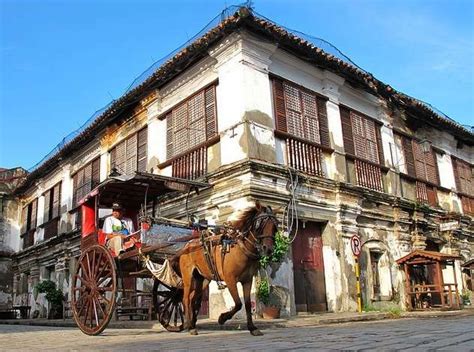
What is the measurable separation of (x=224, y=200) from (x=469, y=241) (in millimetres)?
10988

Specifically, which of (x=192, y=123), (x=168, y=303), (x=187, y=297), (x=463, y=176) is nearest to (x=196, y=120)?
(x=192, y=123)

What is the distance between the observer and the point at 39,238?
21781 millimetres

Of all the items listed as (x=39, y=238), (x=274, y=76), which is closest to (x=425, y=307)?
(x=274, y=76)

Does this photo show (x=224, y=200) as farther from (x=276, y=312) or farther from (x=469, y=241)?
(x=469, y=241)

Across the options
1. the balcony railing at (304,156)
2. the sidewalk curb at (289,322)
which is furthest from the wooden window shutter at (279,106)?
the sidewalk curb at (289,322)

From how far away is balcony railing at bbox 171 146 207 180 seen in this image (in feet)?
38.9

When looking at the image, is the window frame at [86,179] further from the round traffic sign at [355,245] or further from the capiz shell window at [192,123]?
the round traffic sign at [355,245]

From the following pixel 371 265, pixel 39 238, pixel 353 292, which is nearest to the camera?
pixel 353 292

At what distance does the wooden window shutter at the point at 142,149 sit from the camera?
14.5 metres

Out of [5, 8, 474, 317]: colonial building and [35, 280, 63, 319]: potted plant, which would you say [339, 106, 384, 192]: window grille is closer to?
[5, 8, 474, 317]: colonial building

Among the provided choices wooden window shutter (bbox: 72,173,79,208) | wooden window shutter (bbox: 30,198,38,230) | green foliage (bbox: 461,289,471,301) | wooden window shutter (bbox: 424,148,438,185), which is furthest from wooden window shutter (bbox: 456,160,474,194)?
wooden window shutter (bbox: 30,198,38,230)

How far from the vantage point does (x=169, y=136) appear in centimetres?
1340

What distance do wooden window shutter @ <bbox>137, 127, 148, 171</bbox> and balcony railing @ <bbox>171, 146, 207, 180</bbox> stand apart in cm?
190

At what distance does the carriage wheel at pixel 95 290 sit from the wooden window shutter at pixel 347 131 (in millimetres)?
7746
